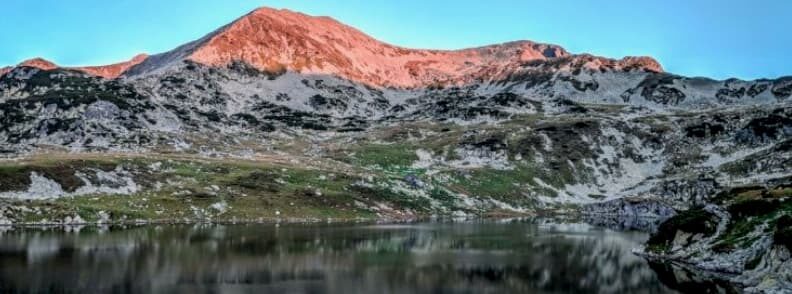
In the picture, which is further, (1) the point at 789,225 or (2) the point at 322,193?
(2) the point at 322,193

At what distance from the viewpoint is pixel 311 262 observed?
6350cm

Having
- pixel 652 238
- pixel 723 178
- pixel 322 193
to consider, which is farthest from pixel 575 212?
pixel 652 238

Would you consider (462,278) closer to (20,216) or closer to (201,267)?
(201,267)

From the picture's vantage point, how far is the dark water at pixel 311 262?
48406 millimetres

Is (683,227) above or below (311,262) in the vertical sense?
above

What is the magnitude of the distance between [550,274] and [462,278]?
28.4 ft

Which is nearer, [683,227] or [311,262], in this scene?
[311,262]

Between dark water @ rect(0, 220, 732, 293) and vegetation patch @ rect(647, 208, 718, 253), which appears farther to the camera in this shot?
vegetation patch @ rect(647, 208, 718, 253)

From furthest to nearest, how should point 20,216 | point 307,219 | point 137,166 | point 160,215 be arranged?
1. point 137,166
2. point 307,219
3. point 160,215
4. point 20,216

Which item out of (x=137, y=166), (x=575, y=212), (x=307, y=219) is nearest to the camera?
(x=307, y=219)

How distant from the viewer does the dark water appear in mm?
48406

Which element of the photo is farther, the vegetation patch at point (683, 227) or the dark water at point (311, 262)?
the vegetation patch at point (683, 227)

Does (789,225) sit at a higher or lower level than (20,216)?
higher

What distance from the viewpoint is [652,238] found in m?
77.5
